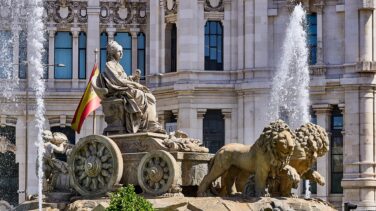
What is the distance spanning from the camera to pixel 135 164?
29.2 meters

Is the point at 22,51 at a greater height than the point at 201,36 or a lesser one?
lesser

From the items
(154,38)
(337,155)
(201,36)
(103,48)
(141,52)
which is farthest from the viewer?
(141,52)

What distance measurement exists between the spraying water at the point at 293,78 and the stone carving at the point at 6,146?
15.4 m

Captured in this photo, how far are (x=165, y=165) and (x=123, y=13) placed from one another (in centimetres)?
Result: 4593

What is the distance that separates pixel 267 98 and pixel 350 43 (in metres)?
5.42

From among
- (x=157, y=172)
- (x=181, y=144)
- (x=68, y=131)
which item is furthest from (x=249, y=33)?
(x=157, y=172)

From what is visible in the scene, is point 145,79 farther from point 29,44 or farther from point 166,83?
point 29,44

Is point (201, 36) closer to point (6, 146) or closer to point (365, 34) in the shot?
point (365, 34)

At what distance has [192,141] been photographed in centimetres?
3006

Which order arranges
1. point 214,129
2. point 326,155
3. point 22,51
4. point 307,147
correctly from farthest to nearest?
1. point 22,51
2. point 214,129
3. point 326,155
4. point 307,147

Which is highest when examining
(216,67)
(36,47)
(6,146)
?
(36,47)

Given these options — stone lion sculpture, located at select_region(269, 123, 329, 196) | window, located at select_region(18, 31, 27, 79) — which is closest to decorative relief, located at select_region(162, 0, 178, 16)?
window, located at select_region(18, 31, 27, 79)

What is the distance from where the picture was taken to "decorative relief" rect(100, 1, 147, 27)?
73688 millimetres

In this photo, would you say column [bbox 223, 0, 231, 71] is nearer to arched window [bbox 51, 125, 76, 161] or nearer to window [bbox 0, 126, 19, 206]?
arched window [bbox 51, 125, 76, 161]
